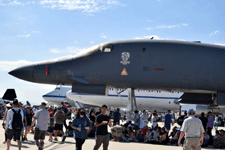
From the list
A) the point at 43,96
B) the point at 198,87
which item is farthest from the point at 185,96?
the point at 43,96

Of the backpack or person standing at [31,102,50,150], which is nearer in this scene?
the backpack

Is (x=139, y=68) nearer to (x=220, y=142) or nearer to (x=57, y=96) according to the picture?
(x=220, y=142)

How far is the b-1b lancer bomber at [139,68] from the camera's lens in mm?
12703

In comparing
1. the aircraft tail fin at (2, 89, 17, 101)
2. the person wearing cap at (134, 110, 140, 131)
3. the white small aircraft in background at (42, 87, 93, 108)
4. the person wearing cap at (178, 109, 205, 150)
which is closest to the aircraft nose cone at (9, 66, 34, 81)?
the person wearing cap at (134, 110, 140, 131)

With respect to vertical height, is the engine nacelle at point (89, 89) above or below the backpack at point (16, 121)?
above

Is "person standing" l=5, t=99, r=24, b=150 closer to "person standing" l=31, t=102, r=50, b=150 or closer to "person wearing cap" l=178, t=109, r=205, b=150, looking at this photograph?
"person standing" l=31, t=102, r=50, b=150

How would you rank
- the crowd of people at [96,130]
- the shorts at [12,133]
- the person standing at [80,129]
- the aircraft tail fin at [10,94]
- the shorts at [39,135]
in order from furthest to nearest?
the aircraft tail fin at [10,94], the shorts at [39,135], the shorts at [12,133], the person standing at [80,129], the crowd of people at [96,130]

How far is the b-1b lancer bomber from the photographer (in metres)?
12.7

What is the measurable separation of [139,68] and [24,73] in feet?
17.8

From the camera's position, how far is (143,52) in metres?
12.9

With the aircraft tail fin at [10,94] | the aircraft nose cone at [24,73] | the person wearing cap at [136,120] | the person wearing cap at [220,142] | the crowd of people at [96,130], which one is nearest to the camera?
the crowd of people at [96,130]

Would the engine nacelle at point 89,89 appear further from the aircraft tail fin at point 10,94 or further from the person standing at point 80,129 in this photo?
the aircraft tail fin at point 10,94

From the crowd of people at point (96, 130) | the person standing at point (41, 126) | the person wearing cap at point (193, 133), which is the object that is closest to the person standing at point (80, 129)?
the crowd of people at point (96, 130)

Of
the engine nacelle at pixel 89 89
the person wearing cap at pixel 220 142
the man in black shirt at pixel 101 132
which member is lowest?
the person wearing cap at pixel 220 142
